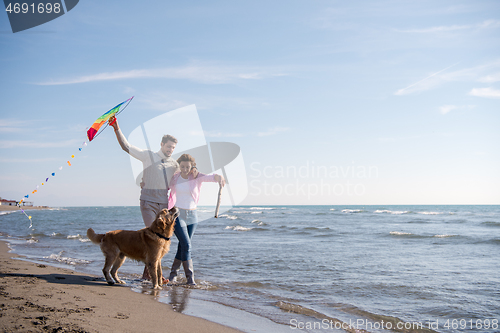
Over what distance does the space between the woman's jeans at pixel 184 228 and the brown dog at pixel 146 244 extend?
0.26 metres

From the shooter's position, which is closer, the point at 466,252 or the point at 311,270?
the point at 311,270

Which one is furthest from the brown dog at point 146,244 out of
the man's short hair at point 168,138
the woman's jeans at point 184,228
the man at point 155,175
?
the man's short hair at point 168,138

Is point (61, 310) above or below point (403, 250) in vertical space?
above

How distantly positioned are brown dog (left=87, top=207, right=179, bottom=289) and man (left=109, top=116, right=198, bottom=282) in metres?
0.42

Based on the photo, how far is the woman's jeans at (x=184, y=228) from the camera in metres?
5.63

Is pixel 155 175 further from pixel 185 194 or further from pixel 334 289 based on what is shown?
pixel 334 289

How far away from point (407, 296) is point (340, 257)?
415 centimetres

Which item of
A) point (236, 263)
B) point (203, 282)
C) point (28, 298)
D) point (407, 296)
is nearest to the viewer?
point (28, 298)

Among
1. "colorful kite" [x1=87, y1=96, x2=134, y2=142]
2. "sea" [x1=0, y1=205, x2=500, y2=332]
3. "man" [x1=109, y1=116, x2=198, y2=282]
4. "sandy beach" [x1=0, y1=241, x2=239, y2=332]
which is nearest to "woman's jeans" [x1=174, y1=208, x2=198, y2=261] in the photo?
"man" [x1=109, y1=116, x2=198, y2=282]

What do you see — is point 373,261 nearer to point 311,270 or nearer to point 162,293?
point 311,270

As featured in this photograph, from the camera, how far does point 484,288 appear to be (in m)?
6.54

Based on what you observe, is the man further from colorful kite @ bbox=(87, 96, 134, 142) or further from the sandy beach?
the sandy beach

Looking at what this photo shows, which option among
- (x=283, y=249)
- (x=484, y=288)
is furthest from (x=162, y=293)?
(x=283, y=249)

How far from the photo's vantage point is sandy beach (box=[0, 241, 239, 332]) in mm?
3084
